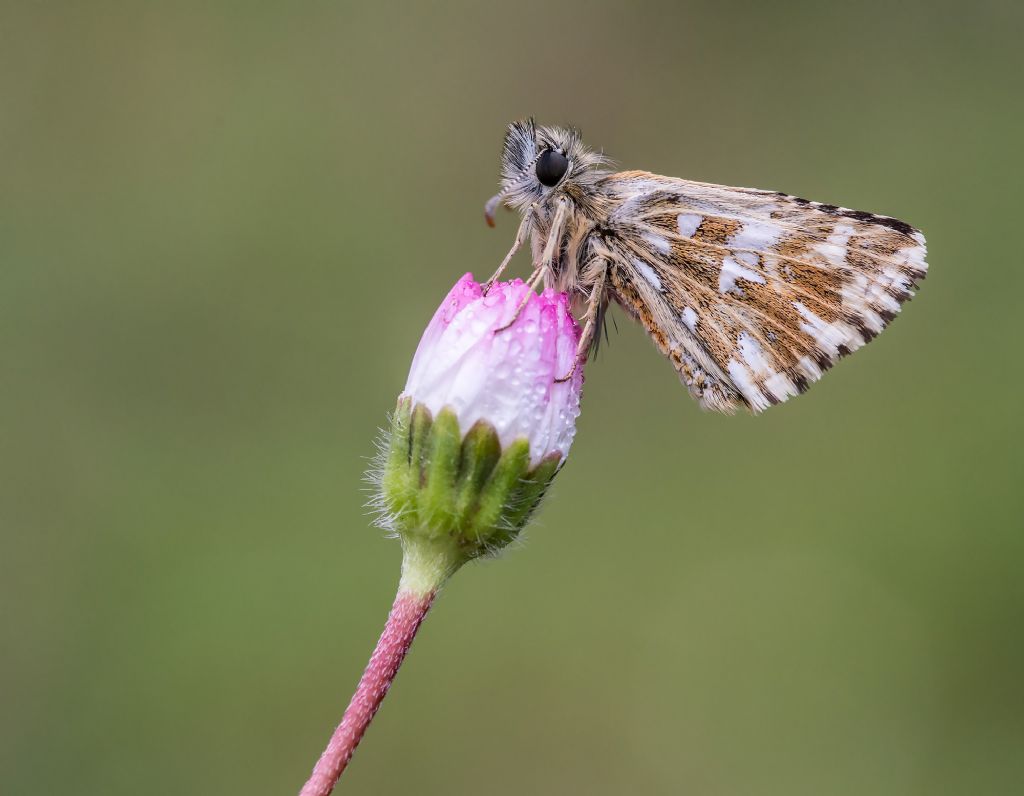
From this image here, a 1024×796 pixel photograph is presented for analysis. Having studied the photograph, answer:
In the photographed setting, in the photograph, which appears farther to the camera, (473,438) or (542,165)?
(542,165)

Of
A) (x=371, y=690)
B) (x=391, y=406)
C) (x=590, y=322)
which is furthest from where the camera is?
(x=391, y=406)

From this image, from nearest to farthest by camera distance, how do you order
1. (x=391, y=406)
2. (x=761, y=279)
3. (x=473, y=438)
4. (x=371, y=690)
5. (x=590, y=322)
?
1. (x=371, y=690)
2. (x=473, y=438)
3. (x=590, y=322)
4. (x=761, y=279)
5. (x=391, y=406)

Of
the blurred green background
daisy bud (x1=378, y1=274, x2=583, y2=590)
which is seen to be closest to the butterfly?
daisy bud (x1=378, y1=274, x2=583, y2=590)

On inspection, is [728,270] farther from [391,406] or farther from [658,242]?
[391,406]

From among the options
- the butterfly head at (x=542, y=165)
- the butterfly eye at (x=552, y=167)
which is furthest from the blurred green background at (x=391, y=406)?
the butterfly eye at (x=552, y=167)

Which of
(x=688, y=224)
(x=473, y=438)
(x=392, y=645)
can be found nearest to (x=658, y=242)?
(x=688, y=224)

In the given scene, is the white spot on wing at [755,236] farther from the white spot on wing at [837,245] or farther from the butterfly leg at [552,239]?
the butterfly leg at [552,239]

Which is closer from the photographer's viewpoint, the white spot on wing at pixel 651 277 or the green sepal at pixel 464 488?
the green sepal at pixel 464 488
